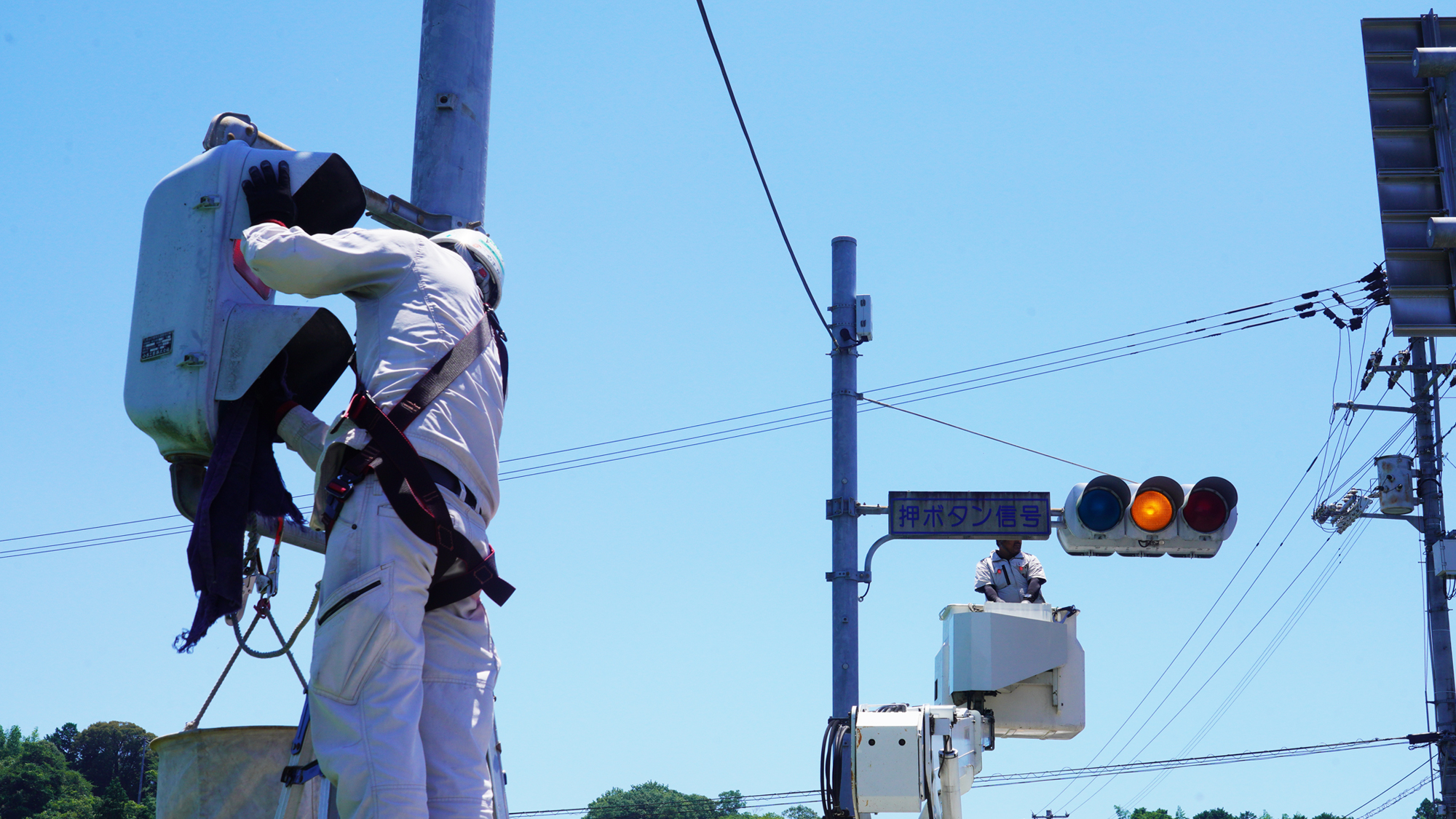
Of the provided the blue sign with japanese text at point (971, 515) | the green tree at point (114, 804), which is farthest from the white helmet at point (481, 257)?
the green tree at point (114, 804)

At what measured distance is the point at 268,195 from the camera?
4.30 meters

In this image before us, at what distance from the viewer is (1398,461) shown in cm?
2608

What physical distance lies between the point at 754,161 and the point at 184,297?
20.6 feet

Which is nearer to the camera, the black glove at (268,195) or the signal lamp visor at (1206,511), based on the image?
the black glove at (268,195)

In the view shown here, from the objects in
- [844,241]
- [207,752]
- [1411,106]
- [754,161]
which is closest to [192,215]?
[207,752]

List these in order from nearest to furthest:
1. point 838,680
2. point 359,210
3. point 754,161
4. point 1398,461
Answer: point 359,210, point 754,161, point 838,680, point 1398,461

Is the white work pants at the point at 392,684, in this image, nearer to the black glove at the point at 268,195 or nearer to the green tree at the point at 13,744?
the black glove at the point at 268,195

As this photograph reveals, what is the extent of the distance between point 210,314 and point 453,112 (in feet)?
3.83

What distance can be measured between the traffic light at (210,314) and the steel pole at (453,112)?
1.24ft

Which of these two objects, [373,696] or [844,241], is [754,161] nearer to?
[844,241]

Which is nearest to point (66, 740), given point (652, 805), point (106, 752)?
point (106, 752)

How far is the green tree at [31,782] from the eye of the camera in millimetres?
53125

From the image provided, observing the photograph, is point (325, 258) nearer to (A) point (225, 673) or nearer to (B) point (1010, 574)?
(A) point (225, 673)

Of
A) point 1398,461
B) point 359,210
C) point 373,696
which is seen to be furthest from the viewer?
point 1398,461
